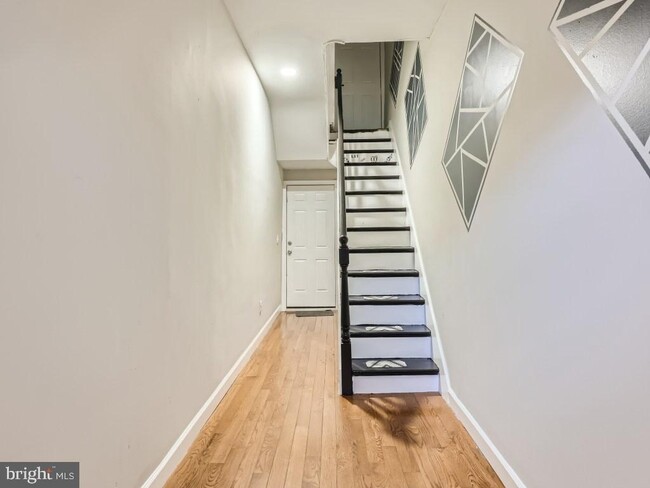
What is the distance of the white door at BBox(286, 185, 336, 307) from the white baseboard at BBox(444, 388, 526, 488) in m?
3.16

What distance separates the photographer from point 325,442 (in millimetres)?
1698

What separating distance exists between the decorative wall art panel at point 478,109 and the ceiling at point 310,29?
2.73 ft

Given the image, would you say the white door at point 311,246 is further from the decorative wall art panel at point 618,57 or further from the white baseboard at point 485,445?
the decorative wall art panel at point 618,57

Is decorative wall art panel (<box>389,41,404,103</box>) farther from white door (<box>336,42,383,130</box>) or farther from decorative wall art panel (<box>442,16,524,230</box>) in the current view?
decorative wall art panel (<box>442,16,524,230</box>)


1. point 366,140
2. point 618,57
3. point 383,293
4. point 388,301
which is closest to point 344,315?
point 388,301

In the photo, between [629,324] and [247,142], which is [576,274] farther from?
[247,142]

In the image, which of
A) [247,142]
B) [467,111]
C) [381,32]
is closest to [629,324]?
[467,111]

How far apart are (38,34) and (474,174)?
5.53ft

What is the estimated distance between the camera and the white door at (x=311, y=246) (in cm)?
513

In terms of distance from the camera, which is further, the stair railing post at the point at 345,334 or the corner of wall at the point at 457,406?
the stair railing post at the point at 345,334

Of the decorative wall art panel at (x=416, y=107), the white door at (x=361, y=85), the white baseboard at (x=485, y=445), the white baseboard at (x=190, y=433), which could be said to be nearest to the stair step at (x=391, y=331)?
the white baseboard at (x=485, y=445)

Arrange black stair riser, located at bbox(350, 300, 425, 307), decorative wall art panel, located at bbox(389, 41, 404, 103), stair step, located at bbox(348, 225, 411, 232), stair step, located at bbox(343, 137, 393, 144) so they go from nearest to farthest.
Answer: black stair riser, located at bbox(350, 300, 425, 307)
stair step, located at bbox(348, 225, 411, 232)
decorative wall art panel, located at bbox(389, 41, 404, 103)
stair step, located at bbox(343, 137, 393, 144)

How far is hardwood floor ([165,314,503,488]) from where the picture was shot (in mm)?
1437

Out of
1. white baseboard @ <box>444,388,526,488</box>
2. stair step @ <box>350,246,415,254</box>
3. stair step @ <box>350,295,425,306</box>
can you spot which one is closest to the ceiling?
stair step @ <box>350,246,415,254</box>
